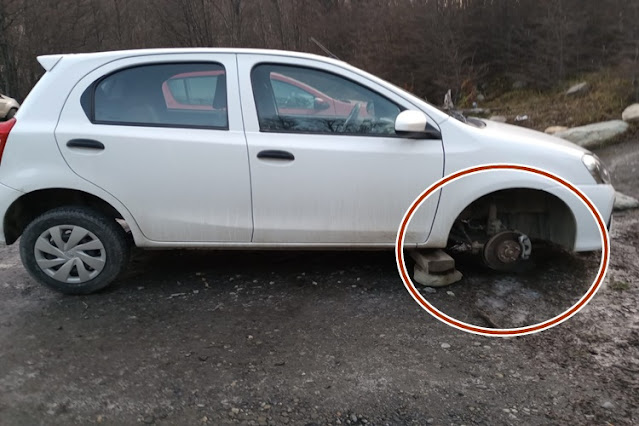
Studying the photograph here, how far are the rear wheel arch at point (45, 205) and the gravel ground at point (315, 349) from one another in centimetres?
58

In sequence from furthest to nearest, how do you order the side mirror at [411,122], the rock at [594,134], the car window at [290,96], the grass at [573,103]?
the grass at [573,103], the rock at [594,134], the car window at [290,96], the side mirror at [411,122]

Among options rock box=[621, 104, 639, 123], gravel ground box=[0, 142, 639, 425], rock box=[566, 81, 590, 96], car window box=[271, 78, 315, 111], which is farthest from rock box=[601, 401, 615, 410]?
rock box=[566, 81, 590, 96]

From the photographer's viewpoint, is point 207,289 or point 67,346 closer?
point 67,346

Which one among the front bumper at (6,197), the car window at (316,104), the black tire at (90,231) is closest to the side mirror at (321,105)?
the car window at (316,104)

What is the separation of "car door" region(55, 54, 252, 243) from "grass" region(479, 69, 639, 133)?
300 inches

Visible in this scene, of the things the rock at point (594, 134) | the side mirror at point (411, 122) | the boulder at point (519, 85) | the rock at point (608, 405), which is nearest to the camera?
the rock at point (608, 405)

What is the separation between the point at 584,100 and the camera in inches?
421

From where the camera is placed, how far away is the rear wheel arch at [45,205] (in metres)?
4.04

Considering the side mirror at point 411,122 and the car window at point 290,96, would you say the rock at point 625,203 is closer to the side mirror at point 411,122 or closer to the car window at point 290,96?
the side mirror at point 411,122

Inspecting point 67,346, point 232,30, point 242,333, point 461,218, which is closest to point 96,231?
point 67,346

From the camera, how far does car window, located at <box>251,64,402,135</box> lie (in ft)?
12.8

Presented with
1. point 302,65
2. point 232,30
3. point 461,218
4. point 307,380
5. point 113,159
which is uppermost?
point 232,30

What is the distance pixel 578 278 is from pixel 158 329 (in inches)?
126

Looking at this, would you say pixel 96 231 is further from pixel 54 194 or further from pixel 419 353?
pixel 419 353
